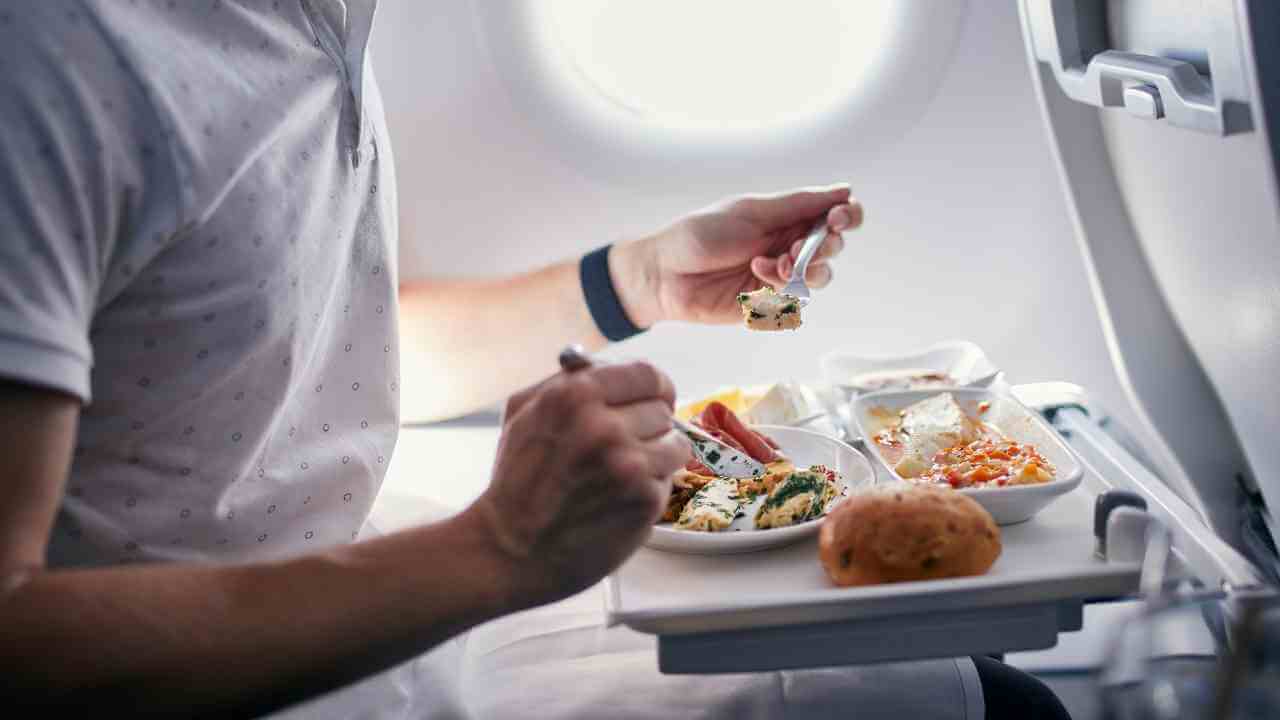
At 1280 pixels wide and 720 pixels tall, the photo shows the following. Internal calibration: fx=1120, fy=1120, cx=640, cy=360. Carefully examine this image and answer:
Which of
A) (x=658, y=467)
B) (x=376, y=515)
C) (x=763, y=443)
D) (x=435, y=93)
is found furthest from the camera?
(x=435, y=93)

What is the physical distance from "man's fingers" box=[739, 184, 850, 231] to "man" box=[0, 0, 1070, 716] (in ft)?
1.53

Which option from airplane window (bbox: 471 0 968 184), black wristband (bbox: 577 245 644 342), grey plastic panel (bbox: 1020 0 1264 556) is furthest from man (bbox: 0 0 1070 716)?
grey plastic panel (bbox: 1020 0 1264 556)

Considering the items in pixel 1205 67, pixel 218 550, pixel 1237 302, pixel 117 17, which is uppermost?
pixel 117 17

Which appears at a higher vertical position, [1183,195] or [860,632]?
[1183,195]

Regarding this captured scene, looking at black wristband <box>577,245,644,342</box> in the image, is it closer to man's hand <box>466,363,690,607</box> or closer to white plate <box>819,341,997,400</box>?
white plate <box>819,341,997,400</box>

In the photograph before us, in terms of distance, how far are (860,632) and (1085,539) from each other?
0.25m

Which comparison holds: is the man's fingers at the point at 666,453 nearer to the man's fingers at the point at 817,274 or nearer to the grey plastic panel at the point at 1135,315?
the man's fingers at the point at 817,274

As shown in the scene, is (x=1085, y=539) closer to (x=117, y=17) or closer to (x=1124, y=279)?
(x=1124, y=279)

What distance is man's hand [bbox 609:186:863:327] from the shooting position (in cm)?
136

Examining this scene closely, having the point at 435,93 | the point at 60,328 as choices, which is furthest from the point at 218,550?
the point at 435,93

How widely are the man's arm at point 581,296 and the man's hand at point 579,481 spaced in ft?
2.00

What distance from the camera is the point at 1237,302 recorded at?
3.51 feet

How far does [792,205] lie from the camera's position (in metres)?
1.36

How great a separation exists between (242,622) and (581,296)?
2.89 feet
